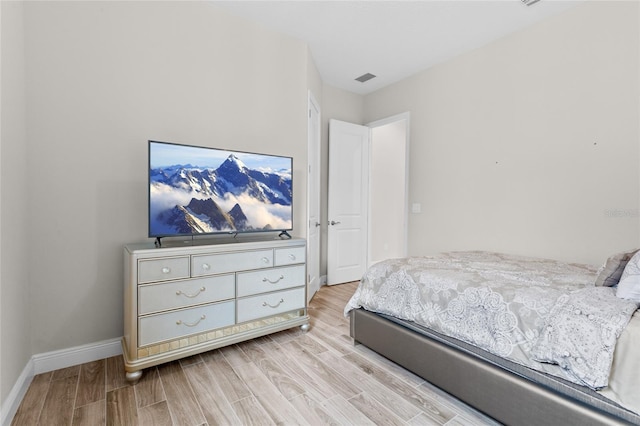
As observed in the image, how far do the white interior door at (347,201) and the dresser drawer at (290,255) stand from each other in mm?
1509

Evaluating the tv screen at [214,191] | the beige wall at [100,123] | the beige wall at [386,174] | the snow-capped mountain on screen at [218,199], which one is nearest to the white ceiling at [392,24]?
the beige wall at [100,123]

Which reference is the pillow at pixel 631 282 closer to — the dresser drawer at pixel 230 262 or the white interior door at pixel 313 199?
the dresser drawer at pixel 230 262

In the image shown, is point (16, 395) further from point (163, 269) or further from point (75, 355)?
point (163, 269)

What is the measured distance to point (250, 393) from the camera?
1783 mm

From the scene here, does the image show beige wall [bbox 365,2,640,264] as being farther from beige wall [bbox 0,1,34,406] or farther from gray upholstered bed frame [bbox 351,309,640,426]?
beige wall [bbox 0,1,34,406]

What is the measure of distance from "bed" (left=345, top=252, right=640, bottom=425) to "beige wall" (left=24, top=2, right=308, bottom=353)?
76.1 inches

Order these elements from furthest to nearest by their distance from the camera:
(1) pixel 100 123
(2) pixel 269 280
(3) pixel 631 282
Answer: (2) pixel 269 280, (1) pixel 100 123, (3) pixel 631 282

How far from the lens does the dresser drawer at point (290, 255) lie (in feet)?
8.13

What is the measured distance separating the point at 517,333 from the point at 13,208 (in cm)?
280

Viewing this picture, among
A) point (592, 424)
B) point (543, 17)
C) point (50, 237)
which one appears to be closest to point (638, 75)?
point (543, 17)

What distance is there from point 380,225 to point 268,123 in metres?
3.27

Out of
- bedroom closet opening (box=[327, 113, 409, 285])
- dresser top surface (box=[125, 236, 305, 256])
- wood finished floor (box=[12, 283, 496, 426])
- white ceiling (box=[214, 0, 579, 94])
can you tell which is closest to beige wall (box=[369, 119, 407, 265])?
bedroom closet opening (box=[327, 113, 409, 285])

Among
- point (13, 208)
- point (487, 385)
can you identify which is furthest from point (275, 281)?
point (13, 208)

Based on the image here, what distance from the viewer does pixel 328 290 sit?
Answer: 3.95m
